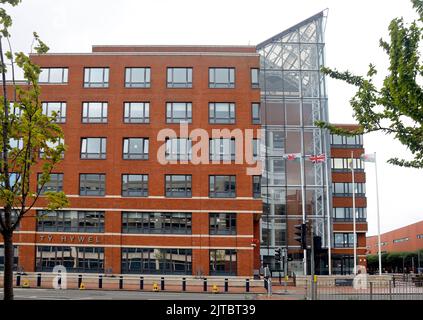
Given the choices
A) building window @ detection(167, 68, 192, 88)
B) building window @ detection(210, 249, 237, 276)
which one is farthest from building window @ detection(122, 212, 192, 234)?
building window @ detection(167, 68, 192, 88)

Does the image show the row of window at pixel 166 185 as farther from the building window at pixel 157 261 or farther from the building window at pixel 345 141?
the building window at pixel 345 141

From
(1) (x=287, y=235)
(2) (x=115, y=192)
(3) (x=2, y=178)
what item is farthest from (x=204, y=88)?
(3) (x=2, y=178)

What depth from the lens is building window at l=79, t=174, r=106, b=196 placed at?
50419 millimetres

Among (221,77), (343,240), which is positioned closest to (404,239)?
(343,240)

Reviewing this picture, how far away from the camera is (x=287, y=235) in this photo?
6241 cm

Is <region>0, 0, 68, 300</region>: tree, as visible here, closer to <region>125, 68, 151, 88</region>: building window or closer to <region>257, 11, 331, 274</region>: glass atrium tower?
<region>125, 68, 151, 88</region>: building window

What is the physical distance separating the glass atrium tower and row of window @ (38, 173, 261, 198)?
13128 mm

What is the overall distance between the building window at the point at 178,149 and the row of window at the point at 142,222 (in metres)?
5.21

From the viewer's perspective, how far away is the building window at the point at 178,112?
51094 millimetres

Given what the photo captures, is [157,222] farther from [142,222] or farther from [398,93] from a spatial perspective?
[398,93]

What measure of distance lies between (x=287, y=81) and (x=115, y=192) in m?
25.9

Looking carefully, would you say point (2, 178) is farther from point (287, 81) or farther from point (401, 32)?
point (287, 81)

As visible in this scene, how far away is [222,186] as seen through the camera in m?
50.2

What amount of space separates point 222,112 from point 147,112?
705cm
